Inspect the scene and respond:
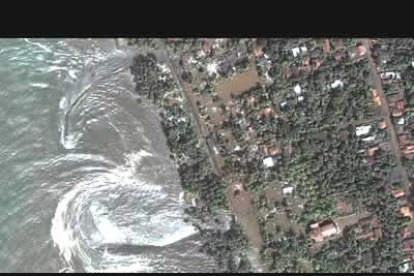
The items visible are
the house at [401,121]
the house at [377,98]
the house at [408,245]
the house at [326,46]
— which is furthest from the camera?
the house at [326,46]

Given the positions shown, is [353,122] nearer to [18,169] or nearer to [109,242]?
[109,242]

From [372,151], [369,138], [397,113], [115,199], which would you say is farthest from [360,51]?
[115,199]

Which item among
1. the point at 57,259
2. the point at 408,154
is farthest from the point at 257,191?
the point at 57,259

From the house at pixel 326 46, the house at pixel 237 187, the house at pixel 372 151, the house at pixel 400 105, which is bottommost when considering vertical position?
the house at pixel 237 187

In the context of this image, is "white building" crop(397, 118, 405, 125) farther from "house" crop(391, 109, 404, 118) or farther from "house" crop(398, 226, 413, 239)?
"house" crop(398, 226, 413, 239)

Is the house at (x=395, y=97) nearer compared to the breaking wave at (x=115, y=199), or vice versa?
the house at (x=395, y=97)

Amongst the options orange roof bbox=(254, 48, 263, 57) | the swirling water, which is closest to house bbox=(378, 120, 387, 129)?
orange roof bbox=(254, 48, 263, 57)

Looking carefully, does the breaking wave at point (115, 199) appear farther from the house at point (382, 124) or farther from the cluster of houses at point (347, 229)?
the house at point (382, 124)

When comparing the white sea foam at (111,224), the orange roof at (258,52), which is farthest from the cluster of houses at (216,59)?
the white sea foam at (111,224)
